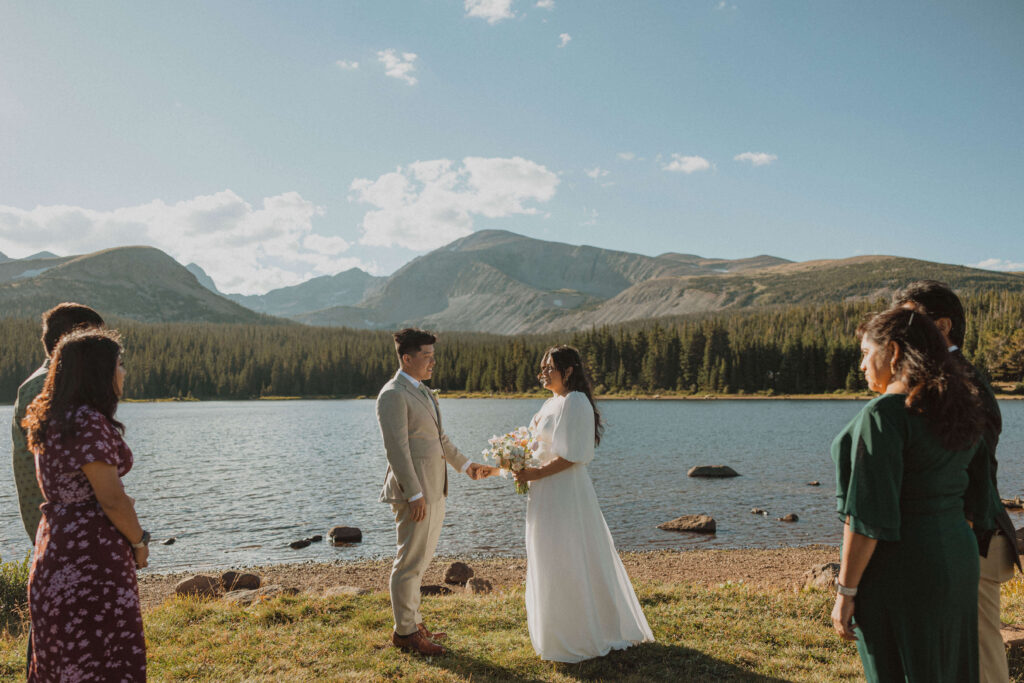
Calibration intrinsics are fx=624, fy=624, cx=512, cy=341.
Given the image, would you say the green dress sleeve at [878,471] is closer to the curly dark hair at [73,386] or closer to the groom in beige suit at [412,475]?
the groom in beige suit at [412,475]

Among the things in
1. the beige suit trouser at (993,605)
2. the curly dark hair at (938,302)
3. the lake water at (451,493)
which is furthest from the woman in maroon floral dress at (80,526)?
the lake water at (451,493)

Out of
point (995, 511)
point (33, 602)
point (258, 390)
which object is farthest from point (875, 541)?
point (258, 390)

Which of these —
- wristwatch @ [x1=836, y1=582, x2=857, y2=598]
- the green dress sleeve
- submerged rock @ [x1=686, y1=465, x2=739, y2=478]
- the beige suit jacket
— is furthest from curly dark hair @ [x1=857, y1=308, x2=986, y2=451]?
submerged rock @ [x1=686, y1=465, x2=739, y2=478]

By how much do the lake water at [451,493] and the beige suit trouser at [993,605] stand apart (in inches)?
641

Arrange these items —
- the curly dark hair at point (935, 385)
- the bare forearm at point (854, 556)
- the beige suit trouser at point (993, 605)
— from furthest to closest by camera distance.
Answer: the beige suit trouser at point (993, 605), the bare forearm at point (854, 556), the curly dark hair at point (935, 385)

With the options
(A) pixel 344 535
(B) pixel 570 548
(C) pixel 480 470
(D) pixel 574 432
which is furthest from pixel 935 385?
(A) pixel 344 535

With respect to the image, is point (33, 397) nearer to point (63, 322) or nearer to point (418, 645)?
point (63, 322)

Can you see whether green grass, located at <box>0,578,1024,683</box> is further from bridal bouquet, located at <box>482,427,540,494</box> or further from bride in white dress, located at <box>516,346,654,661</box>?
bridal bouquet, located at <box>482,427,540,494</box>

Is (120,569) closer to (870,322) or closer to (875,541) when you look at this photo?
(875,541)

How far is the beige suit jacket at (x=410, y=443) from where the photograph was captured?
6801 mm

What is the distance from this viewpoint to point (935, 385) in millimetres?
3471

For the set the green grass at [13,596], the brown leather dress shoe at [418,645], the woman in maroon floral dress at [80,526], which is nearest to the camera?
the woman in maroon floral dress at [80,526]

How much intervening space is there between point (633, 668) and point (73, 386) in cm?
576

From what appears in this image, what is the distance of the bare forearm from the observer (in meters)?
3.61
